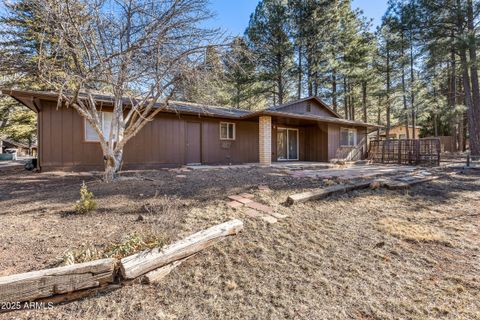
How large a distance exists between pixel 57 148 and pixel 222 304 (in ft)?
27.7

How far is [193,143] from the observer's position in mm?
10219

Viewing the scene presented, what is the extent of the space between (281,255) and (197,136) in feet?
27.5

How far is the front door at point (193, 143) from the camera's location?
1008 centimetres

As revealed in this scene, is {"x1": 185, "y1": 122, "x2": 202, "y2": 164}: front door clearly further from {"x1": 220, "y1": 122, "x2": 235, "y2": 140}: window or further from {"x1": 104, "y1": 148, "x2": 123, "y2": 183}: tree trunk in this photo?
{"x1": 104, "y1": 148, "x2": 123, "y2": 183}: tree trunk

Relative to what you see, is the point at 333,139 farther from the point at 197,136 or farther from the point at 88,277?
the point at 88,277

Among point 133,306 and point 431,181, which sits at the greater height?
point 431,181

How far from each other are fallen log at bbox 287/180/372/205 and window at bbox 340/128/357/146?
8.78m

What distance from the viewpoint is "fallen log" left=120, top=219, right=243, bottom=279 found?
2.01 m

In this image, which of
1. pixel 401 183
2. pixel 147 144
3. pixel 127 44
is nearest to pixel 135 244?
pixel 127 44

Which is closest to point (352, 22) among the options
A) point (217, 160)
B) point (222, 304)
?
point (217, 160)

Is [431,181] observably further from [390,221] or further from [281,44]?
[281,44]

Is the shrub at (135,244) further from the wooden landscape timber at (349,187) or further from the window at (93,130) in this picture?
the window at (93,130)

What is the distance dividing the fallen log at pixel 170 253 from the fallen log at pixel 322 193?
1574 mm

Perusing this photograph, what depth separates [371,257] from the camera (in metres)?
2.48
